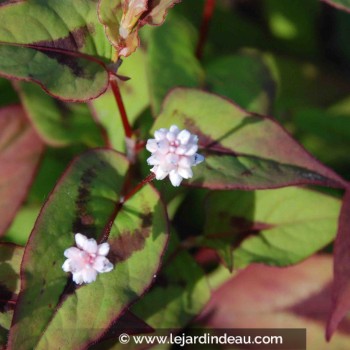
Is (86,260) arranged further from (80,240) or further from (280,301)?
(280,301)

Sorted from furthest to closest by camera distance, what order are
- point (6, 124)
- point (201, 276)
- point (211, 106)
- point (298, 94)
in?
1. point (298, 94)
2. point (6, 124)
3. point (201, 276)
4. point (211, 106)

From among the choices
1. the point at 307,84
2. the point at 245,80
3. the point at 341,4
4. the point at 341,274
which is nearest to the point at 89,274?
the point at 341,274

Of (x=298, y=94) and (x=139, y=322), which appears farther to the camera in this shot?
(x=298, y=94)

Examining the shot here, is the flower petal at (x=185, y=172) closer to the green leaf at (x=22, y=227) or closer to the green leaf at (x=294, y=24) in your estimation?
the green leaf at (x=22, y=227)

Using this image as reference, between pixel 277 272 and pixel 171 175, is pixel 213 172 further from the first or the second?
pixel 277 272

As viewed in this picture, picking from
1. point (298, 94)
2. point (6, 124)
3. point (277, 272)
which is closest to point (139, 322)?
point (277, 272)

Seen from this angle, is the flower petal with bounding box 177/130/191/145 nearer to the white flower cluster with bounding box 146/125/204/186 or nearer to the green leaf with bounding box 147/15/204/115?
the white flower cluster with bounding box 146/125/204/186

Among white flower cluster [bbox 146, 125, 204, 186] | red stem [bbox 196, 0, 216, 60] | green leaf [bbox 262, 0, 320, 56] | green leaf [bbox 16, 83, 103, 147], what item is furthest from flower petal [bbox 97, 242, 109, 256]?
green leaf [bbox 262, 0, 320, 56]
